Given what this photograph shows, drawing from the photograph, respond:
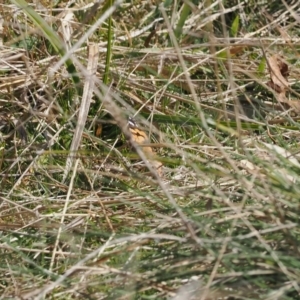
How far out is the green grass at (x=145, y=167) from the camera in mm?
1367

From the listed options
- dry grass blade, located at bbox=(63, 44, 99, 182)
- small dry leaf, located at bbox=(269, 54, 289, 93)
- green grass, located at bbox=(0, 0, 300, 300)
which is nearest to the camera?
green grass, located at bbox=(0, 0, 300, 300)

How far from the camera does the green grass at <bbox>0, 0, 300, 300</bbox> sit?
137 cm

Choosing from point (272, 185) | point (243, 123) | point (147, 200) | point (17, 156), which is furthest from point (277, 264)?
point (17, 156)

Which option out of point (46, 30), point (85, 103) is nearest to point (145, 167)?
point (85, 103)

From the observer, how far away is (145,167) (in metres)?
2.14

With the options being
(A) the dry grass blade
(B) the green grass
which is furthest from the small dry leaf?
(A) the dry grass blade

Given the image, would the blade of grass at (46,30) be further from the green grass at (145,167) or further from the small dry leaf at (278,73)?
the small dry leaf at (278,73)

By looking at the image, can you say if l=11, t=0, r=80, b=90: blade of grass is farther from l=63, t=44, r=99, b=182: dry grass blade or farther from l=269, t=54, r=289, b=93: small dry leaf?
l=269, t=54, r=289, b=93: small dry leaf

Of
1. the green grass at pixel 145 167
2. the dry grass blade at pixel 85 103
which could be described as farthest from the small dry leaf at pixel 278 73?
the dry grass blade at pixel 85 103

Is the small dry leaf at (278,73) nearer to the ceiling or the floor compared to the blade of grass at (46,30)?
nearer to the floor

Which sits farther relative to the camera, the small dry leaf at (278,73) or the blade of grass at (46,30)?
the small dry leaf at (278,73)

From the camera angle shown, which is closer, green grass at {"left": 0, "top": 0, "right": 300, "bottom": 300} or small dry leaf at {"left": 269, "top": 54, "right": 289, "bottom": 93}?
green grass at {"left": 0, "top": 0, "right": 300, "bottom": 300}

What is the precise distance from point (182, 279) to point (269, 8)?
1694 millimetres

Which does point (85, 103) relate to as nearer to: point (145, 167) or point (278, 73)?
point (145, 167)
